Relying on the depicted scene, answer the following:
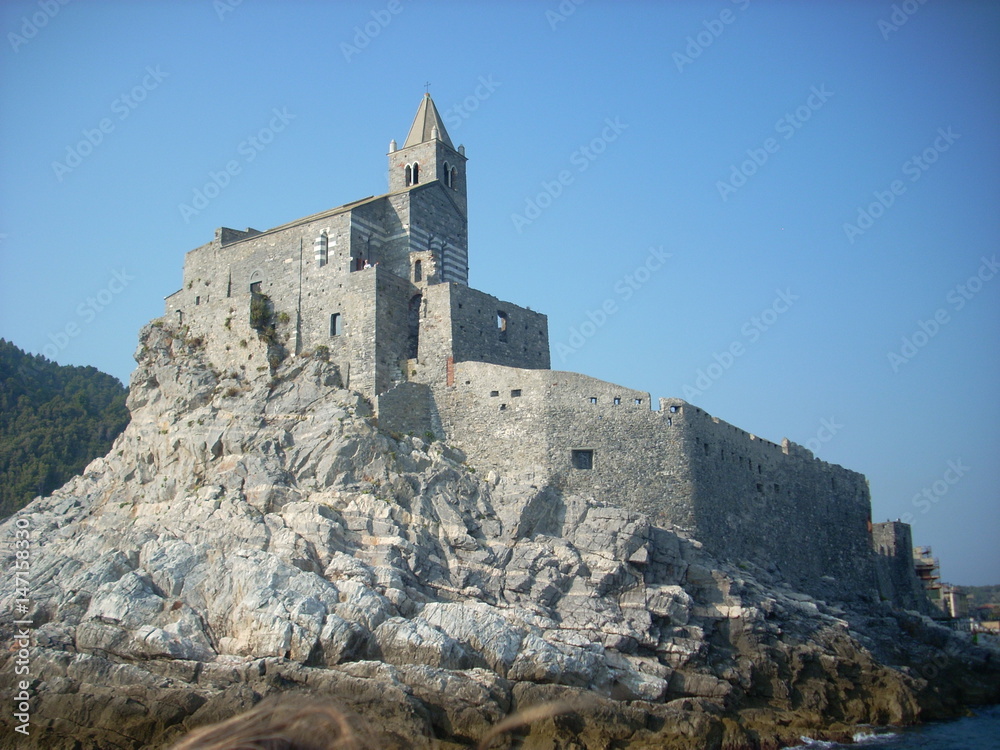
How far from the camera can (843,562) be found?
46469mm

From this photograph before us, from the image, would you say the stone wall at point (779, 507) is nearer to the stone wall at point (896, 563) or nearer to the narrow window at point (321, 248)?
the stone wall at point (896, 563)

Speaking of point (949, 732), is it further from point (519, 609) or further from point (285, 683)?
point (285, 683)

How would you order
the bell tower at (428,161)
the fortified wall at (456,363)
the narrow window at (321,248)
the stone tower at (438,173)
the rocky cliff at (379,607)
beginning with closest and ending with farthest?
the rocky cliff at (379,607)
the fortified wall at (456,363)
the narrow window at (321,248)
the stone tower at (438,173)
the bell tower at (428,161)

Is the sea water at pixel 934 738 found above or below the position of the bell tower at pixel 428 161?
below

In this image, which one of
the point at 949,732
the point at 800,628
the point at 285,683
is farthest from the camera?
the point at 800,628

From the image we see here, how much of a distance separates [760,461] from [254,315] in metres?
22.5

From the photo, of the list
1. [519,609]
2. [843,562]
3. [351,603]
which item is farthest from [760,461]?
[351,603]

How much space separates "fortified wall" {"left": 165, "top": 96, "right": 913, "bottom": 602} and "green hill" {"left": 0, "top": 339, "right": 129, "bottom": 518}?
3201 cm

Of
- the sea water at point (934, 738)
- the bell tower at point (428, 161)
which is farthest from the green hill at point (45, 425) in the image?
the sea water at point (934, 738)

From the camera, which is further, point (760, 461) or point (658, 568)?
point (760, 461)

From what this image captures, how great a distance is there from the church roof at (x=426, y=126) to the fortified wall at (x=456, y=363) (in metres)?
0.11

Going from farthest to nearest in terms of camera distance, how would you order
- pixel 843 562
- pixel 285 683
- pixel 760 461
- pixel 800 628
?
pixel 843 562 → pixel 760 461 → pixel 800 628 → pixel 285 683

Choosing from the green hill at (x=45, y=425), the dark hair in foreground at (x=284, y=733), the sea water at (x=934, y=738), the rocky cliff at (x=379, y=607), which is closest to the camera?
the dark hair in foreground at (x=284, y=733)

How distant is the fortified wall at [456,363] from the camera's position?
35.7 m
